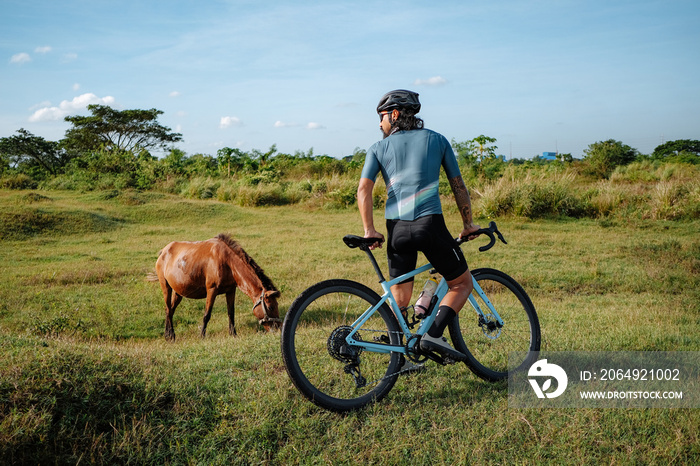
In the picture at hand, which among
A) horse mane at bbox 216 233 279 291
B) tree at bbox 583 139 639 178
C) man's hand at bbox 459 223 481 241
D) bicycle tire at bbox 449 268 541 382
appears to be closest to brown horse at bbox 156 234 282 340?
horse mane at bbox 216 233 279 291

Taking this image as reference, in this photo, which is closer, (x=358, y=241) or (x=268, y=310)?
(x=358, y=241)

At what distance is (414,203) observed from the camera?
339 centimetres

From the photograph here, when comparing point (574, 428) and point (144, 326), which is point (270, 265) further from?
point (574, 428)

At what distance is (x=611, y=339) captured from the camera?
4.82 m

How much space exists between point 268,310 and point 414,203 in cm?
299

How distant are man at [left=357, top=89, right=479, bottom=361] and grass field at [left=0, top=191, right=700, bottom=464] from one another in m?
0.66

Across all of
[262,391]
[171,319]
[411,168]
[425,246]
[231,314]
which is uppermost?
[411,168]

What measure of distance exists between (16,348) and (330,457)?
7.88ft

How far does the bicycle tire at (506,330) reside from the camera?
398 centimetres

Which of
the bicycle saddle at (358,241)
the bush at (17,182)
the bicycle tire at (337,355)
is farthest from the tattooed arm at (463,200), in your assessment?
the bush at (17,182)

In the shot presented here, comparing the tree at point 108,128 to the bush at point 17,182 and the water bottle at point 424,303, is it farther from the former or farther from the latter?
the water bottle at point 424,303

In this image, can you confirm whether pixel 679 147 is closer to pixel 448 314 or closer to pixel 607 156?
pixel 607 156

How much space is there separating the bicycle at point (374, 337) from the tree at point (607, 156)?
79.5ft

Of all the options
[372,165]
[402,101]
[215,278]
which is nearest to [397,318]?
[372,165]
